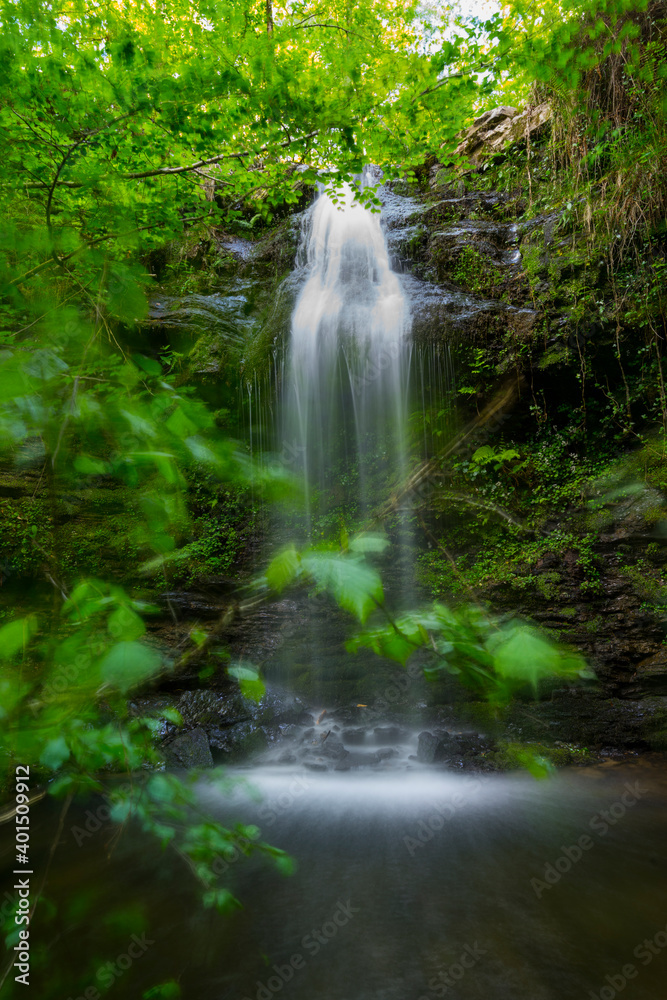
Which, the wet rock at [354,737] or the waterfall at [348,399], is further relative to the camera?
the waterfall at [348,399]

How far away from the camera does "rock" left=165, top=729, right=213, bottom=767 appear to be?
4602 millimetres

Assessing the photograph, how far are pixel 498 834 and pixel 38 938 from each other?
2.87 m

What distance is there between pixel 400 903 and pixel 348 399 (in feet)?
19.4

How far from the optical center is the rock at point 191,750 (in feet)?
15.1

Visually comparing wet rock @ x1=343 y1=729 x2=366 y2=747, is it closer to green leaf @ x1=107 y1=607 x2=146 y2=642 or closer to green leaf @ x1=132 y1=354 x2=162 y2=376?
green leaf @ x1=107 y1=607 x2=146 y2=642

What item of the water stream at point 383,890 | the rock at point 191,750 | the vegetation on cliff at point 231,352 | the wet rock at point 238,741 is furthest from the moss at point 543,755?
the rock at point 191,750

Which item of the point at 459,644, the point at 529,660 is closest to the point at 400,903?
the point at 459,644

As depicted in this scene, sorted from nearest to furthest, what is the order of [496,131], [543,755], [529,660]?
1. [529,660]
2. [543,755]
3. [496,131]

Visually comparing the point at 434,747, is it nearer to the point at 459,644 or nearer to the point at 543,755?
the point at 543,755

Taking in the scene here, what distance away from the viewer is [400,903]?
2.72 meters

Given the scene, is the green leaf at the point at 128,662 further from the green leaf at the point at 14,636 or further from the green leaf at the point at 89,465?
the green leaf at the point at 89,465

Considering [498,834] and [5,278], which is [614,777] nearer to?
[498,834]

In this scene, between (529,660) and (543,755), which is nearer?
(529,660)

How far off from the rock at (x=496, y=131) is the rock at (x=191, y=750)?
29.3 feet
